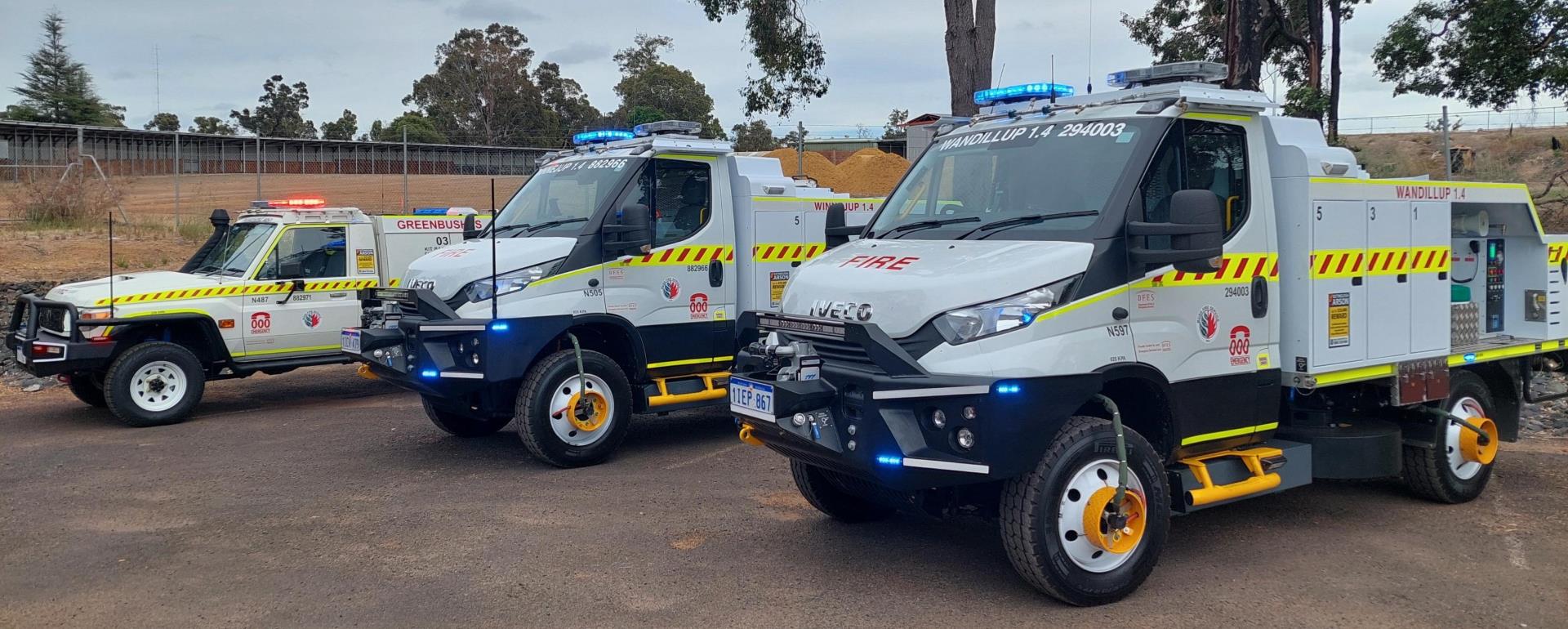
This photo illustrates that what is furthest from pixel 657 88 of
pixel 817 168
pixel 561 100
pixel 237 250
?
pixel 237 250

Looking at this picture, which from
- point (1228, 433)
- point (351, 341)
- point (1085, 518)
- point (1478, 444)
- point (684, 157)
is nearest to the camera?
point (1085, 518)

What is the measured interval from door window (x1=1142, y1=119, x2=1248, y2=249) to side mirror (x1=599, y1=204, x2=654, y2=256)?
4.07m

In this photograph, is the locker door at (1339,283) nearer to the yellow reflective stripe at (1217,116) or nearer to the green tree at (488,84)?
the yellow reflective stripe at (1217,116)

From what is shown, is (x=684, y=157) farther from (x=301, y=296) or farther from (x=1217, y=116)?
(x=301, y=296)

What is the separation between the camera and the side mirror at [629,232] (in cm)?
859

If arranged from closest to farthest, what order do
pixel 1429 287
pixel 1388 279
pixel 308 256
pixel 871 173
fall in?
1. pixel 1388 279
2. pixel 1429 287
3. pixel 308 256
4. pixel 871 173

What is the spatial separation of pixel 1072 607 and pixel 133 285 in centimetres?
939

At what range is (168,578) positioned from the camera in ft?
19.9

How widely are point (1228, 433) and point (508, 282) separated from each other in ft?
16.4

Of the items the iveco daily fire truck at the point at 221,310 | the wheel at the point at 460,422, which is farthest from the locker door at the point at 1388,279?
the iveco daily fire truck at the point at 221,310

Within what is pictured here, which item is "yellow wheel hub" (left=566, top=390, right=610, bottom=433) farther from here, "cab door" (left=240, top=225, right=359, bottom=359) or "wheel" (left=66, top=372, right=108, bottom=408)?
"wheel" (left=66, top=372, right=108, bottom=408)

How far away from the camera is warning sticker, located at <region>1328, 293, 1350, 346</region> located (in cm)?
632

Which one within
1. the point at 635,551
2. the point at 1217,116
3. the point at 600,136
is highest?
the point at 600,136

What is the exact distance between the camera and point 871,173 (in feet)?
84.5
